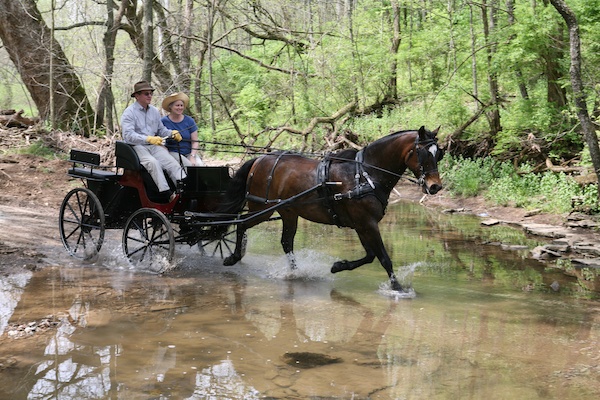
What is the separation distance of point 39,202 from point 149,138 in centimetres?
627

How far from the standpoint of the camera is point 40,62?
62.6 feet

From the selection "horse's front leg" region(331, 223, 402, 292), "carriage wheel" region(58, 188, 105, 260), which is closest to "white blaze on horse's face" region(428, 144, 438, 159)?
"horse's front leg" region(331, 223, 402, 292)

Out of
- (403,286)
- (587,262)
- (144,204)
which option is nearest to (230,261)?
(144,204)

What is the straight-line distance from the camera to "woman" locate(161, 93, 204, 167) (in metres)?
9.31

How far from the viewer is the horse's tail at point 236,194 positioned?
9.27 m

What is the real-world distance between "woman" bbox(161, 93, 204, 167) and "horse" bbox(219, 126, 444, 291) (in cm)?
81

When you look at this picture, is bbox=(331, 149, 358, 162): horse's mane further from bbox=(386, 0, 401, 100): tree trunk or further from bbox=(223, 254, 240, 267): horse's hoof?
bbox=(386, 0, 401, 100): tree trunk

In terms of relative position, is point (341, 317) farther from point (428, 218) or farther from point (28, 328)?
point (428, 218)

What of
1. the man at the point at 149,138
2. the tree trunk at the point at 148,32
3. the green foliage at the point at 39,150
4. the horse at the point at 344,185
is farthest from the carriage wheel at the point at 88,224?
the green foliage at the point at 39,150

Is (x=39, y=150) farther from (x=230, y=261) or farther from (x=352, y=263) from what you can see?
(x=352, y=263)

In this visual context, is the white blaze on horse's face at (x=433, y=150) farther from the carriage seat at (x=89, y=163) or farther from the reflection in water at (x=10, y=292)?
the reflection in water at (x=10, y=292)

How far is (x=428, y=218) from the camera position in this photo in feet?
49.9

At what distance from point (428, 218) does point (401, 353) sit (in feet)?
32.6

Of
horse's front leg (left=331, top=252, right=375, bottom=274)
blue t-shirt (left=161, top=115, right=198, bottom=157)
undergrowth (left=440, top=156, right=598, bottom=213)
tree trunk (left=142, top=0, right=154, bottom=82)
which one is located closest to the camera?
horse's front leg (left=331, top=252, right=375, bottom=274)
